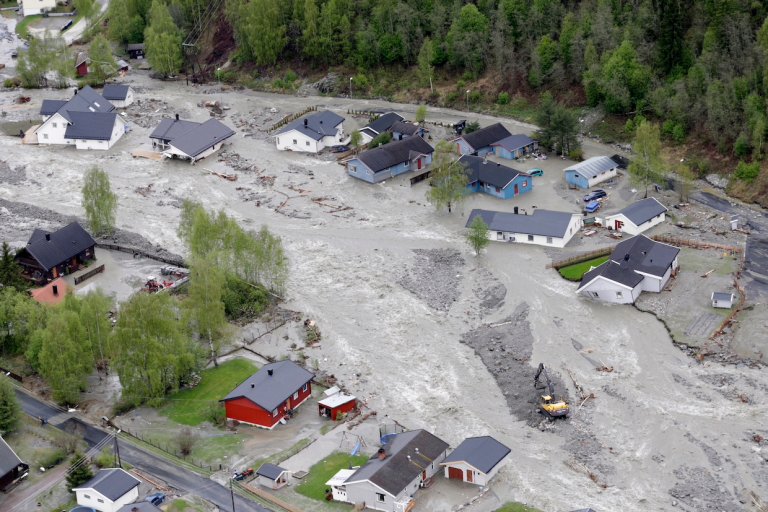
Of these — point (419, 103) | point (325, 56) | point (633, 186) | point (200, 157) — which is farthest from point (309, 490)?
point (325, 56)

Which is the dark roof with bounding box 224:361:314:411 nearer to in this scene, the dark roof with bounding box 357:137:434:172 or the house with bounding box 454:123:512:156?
the dark roof with bounding box 357:137:434:172

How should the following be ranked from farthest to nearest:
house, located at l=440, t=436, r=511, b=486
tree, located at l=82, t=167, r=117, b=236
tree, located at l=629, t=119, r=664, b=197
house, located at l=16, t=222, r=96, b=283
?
tree, located at l=629, t=119, r=664, b=197, tree, located at l=82, t=167, r=117, b=236, house, located at l=16, t=222, r=96, b=283, house, located at l=440, t=436, r=511, b=486

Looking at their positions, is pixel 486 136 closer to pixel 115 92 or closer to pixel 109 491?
pixel 115 92

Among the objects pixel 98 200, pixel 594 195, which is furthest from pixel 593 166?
pixel 98 200

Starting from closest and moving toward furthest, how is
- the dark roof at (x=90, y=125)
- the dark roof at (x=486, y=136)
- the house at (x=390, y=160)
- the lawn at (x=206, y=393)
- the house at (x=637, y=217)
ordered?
the lawn at (x=206, y=393) < the house at (x=637, y=217) < the house at (x=390, y=160) < the dark roof at (x=486, y=136) < the dark roof at (x=90, y=125)

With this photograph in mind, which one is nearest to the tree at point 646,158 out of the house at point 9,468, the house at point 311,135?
the house at point 311,135

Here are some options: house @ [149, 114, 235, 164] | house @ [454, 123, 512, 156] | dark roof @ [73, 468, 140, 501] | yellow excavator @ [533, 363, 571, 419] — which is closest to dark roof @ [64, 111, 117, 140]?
house @ [149, 114, 235, 164]

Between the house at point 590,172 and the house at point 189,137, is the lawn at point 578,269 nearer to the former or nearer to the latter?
the house at point 590,172
